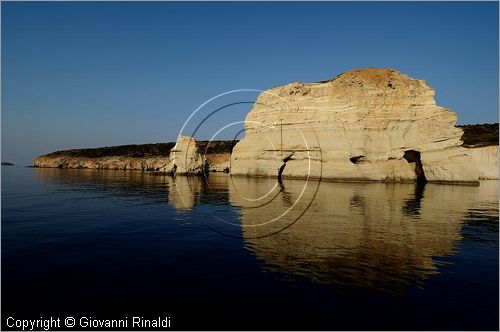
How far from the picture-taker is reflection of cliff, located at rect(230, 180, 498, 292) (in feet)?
33.6

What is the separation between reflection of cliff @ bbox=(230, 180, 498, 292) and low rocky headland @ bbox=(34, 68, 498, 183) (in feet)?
90.3

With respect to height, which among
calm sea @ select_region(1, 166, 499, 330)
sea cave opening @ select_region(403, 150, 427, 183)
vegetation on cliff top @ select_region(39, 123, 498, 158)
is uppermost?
vegetation on cliff top @ select_region(39, 123, 498, 158)

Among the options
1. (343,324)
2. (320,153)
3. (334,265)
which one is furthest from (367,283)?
(320,153)

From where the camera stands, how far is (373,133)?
169 feet

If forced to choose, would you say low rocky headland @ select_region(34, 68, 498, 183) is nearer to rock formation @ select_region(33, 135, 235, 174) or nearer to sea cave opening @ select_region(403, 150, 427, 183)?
sea cave opening @ select_region(403, 150, 427, 183)

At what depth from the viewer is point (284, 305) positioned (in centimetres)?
800

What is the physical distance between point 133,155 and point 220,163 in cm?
4566

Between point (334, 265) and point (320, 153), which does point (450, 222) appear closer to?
point (334, 265)

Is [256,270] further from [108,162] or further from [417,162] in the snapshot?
[108,162]

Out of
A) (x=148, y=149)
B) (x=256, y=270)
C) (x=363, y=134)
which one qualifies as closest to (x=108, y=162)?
(x=148, y=149)

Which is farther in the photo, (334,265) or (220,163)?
(220,163)

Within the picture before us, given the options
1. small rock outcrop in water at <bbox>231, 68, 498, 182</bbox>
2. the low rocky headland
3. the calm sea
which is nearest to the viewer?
the calm sea

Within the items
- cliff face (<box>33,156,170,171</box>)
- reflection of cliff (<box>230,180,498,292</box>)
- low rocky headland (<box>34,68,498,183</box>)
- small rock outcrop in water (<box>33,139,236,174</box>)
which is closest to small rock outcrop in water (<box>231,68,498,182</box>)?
low rocky headland (<box>34,68,498,183</box>)

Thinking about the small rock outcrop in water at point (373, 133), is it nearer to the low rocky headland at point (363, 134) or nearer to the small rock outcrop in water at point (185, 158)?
the low rocky headland at point (363, 134)
